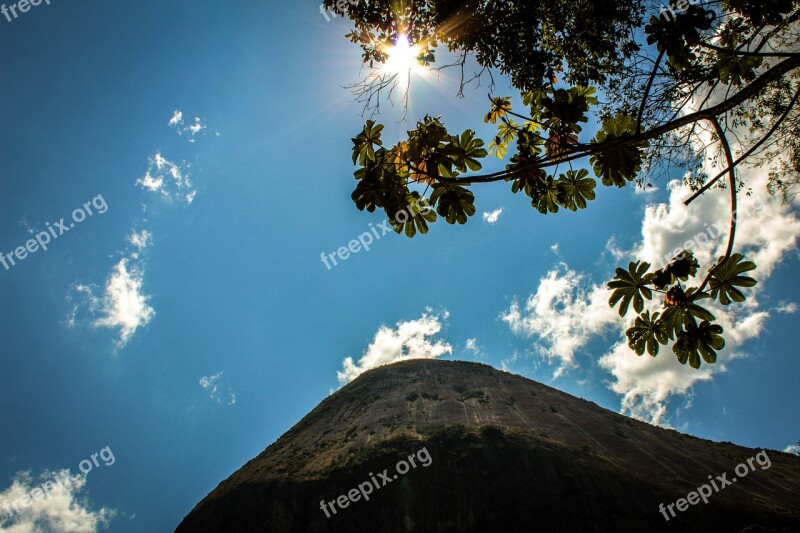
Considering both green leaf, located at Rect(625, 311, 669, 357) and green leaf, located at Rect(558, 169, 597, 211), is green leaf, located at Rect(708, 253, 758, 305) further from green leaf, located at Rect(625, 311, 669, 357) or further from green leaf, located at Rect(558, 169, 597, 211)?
green leaf, located at Rect(558, 169, 597, 211)

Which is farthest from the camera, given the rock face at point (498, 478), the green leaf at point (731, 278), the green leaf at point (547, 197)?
the rock face at point (498, 478)

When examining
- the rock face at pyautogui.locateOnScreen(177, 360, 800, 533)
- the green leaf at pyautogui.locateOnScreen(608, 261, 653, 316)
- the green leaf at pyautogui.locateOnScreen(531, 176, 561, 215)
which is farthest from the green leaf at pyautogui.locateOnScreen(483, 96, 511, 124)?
the rock face at pyautogui.locateOnScreen(177, 360, 800, 533)

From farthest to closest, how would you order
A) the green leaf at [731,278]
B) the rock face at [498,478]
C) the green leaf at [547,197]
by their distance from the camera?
the rock face at [498,478], the green leaf at [547,197], the green leaf at [731,278]

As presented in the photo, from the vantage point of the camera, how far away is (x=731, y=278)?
252 cm

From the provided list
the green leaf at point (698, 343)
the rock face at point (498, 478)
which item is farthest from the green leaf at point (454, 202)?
the rock face at point (498, 478)

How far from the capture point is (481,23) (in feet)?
19.4

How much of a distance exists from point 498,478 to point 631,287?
31.3 m

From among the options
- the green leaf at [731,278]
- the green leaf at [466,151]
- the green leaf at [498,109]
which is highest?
the green leaf at [498,109]

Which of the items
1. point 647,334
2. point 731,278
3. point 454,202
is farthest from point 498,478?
point 454,202

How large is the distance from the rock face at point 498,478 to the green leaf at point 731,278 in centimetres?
2853

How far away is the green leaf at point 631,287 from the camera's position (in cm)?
271

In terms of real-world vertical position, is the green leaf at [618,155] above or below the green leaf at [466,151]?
below

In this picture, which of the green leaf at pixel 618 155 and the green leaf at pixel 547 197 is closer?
the green leaf at pixel 618 155

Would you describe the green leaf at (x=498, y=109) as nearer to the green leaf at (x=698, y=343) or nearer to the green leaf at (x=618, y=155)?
the green leaf at (x=618, y=155)
